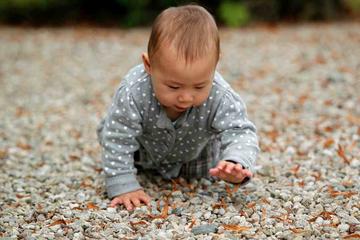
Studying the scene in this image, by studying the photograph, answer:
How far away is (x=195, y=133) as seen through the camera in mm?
2939

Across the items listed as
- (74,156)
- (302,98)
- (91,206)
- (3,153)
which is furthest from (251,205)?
(302,98)

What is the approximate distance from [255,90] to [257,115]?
3.39 feet

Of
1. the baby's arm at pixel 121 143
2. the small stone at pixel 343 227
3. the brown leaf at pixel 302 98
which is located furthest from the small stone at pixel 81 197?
the brown leaf at pixel 302 98

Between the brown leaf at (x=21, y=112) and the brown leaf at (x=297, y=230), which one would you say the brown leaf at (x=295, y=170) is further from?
the brown leaf at (x=21, y=112)

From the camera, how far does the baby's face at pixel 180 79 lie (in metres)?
2.49

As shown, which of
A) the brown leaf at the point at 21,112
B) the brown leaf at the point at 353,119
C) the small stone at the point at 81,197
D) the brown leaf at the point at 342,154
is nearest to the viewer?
the small stone at the point at 81,197

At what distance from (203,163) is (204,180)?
0.11 metres

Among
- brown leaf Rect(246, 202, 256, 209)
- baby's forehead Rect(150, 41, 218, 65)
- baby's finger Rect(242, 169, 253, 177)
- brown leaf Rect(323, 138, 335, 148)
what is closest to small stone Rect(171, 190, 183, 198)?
brown leaf Rect(246, 202, 256, 209)

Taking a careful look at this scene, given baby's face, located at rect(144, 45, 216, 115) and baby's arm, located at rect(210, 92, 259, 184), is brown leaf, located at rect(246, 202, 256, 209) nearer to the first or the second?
baby's arm, located at rect(210, 92, 259, 184)

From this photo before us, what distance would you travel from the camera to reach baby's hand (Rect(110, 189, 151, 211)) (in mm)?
2822

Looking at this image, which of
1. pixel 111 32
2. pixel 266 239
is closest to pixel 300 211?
pixel 266 239

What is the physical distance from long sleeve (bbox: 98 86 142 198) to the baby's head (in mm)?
249

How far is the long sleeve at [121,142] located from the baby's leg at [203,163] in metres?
0.42

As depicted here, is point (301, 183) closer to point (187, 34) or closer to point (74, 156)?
point (187, 34)
